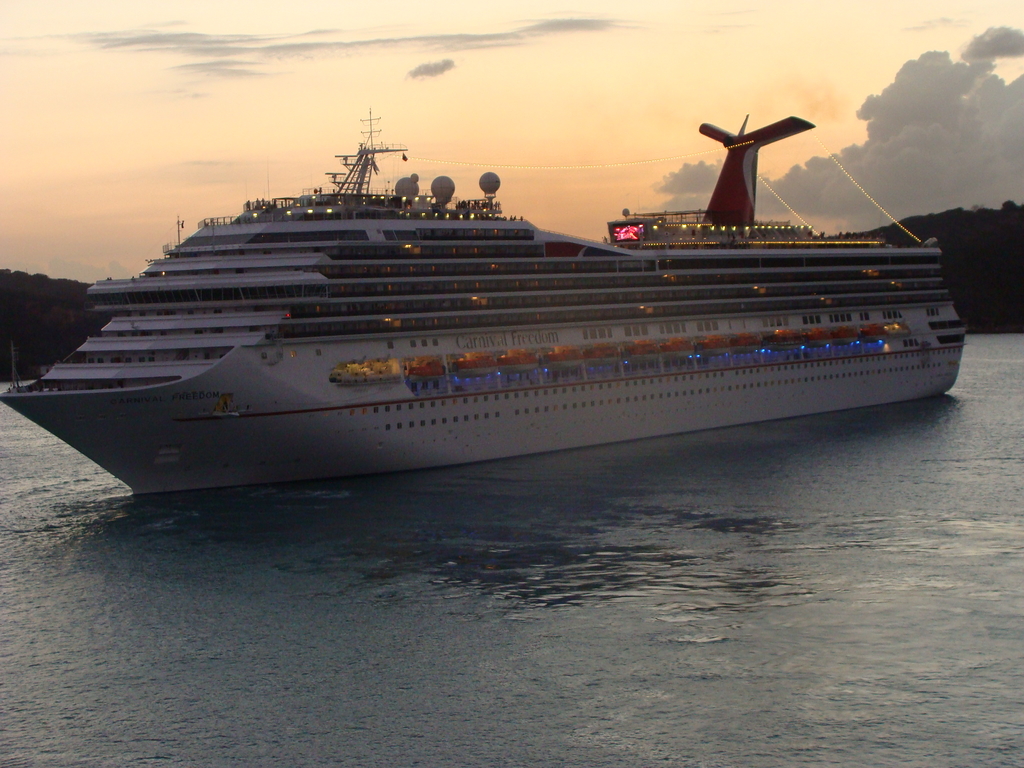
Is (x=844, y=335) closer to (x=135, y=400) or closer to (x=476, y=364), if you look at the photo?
(x=476, y=364)

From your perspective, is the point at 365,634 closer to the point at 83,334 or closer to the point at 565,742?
the point at 565,742

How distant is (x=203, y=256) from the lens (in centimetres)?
4609

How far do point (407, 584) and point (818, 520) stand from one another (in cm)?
1601

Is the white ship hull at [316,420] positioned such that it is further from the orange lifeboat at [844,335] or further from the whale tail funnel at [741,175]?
the whale tail funnel at [741,175]

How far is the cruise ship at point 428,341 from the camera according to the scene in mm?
41875

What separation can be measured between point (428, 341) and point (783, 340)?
26.3 meters

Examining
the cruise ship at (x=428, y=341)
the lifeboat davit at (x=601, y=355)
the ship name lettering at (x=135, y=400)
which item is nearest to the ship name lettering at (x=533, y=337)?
the cruise ship at (x=428, y=341)

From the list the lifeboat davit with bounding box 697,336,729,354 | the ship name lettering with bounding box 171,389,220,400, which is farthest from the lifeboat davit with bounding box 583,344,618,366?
the ship name lettering with bounding box 171,389,220,400

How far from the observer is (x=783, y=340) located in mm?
64625

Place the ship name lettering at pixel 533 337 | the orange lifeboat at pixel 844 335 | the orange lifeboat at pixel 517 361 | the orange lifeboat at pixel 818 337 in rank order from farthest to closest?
the orange lifeboat at pixel 844 335 < the orange lifeboat at pixel 818 337 < the ship name lettering at pixel 533 337 < the orange lifeboat at pixel 517 361

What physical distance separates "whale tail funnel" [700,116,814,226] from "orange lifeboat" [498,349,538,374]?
82.0 feet

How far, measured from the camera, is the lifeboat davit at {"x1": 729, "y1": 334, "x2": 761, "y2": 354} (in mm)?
61531

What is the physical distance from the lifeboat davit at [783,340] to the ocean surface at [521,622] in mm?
18650

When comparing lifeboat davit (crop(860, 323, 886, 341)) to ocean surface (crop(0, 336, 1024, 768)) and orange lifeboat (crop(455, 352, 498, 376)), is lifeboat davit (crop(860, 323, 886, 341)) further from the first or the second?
orange lifeboat (crop(455, 352, 498, 376))
